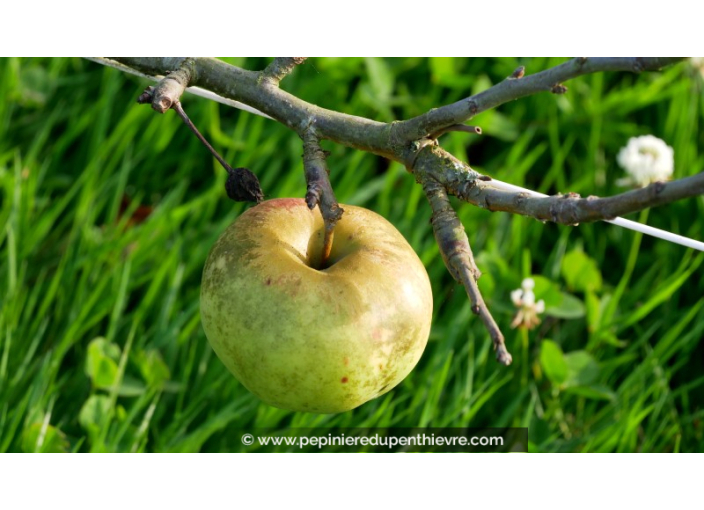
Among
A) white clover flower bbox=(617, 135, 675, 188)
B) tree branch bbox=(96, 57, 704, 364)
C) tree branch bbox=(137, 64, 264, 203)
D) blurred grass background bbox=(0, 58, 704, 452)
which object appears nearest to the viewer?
tree branch bbox=(96, 57, 704, 364)

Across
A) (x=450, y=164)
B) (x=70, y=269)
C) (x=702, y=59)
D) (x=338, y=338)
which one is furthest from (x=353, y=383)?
(x=702, y=59)

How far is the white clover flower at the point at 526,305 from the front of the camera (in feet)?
4.32

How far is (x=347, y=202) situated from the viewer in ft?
5.00

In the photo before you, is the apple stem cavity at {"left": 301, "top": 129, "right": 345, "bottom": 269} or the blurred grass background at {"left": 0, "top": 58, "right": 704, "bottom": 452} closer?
the apple stem cavity at {"left": 301, "top": 129, "right": 345, "bottom": 269}

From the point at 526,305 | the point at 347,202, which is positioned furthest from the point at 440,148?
the point at 347,202

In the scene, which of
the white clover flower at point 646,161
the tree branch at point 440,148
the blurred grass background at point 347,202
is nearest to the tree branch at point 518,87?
the tree branch at point 440,148

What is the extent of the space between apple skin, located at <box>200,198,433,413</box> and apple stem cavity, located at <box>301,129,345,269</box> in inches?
1.6

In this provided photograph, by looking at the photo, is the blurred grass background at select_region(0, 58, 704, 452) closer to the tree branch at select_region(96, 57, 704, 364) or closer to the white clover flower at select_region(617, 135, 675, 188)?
the white clover flower at select_region(617, 135, 675, 188)

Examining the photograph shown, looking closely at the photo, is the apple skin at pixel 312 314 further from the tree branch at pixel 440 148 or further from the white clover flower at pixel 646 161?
the white clover flower at pixel 646 161

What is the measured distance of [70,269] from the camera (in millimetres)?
1378

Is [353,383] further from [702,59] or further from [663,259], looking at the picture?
[702,59]

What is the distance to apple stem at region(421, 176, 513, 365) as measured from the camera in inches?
21.7

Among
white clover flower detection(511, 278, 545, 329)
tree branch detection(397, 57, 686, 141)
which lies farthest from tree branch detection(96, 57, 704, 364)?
white clover flower detection(511, 278, 545, 329)

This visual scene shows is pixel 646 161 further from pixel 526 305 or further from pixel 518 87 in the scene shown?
pixel 518 87
